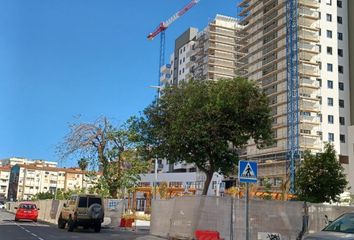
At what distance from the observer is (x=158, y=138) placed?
87.6 ft

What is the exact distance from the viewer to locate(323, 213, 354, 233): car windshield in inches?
457

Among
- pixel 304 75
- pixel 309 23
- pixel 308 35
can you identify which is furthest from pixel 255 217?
pixel 309 23

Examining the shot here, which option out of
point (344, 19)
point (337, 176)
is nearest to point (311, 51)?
point (344, 19)

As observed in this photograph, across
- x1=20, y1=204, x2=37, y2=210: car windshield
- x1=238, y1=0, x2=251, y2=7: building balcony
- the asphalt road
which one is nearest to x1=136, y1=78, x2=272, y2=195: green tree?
the asphalt road

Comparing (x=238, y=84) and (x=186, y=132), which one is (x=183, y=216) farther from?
(x=238, y=84)

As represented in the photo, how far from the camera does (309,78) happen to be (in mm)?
92750

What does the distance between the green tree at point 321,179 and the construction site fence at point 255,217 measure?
2035 cm

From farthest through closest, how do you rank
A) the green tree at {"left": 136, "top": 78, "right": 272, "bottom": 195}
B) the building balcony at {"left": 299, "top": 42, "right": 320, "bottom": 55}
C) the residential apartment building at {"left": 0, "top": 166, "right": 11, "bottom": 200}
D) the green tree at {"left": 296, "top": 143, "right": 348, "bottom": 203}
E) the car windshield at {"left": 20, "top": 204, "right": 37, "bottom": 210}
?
the residential apartment building at {"left": 0, "top": 166, "right": 11, "bottom": 200}, the building balcony at {"left": 299, "top": 42, "right": 320, "bottom": 55}, the car windshield at {"left": 20, "top": 204, "right": 37, "bottom": 210}, the green tree at {"left": 296, "top": 143, "right": 348, "bottom": 203}, the green tree at {"left": 136, "top": 78, "right": 272, "bottom": 195}

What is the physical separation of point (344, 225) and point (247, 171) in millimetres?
3921

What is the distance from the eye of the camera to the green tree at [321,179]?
41.1m

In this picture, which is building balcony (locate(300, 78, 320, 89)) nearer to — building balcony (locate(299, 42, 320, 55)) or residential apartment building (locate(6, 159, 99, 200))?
building balcony (locate(299, 42, 320, 55))

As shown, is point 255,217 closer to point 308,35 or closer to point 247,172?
point 247,172

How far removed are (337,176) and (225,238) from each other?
25670mm

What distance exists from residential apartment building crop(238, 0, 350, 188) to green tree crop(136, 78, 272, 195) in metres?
63.4
